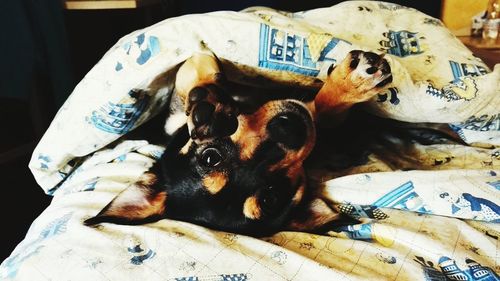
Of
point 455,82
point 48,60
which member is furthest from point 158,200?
point 48,60

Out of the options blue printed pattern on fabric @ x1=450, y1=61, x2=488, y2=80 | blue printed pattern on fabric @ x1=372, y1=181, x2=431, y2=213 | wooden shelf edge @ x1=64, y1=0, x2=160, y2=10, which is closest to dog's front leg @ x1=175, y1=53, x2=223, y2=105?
blue printed pattern on fabric @ x1=372, y1=181, x2=431, y2=213

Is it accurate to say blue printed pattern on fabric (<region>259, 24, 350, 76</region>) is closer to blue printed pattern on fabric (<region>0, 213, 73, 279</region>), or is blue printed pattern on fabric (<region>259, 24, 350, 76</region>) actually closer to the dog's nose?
the dog's nose

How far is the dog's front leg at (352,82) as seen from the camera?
67cm

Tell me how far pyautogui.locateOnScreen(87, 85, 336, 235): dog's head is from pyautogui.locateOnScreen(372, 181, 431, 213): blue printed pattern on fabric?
0.14 m

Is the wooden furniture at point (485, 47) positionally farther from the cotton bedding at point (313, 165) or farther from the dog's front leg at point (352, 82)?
the dog's front leg at point (352, 82)

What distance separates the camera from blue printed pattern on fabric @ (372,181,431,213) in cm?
69

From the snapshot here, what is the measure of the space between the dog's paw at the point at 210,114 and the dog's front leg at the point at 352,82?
16 centimetres

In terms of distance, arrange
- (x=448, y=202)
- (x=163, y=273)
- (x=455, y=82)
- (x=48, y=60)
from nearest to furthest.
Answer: (x=163, y=273)
(x=448, y=202)
(x=455, y=82)
(x=48, y=60)

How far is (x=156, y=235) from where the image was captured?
616mm

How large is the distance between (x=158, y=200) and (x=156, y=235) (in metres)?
0.06

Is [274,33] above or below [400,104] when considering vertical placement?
above

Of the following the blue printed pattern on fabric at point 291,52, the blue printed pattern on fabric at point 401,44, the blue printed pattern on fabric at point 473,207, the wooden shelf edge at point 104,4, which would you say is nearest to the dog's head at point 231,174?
the blue printed pattern on fabric at point 291,52

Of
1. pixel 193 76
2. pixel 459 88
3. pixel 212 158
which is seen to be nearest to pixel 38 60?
pixel 193 76

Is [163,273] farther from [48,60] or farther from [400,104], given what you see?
[48,60]
